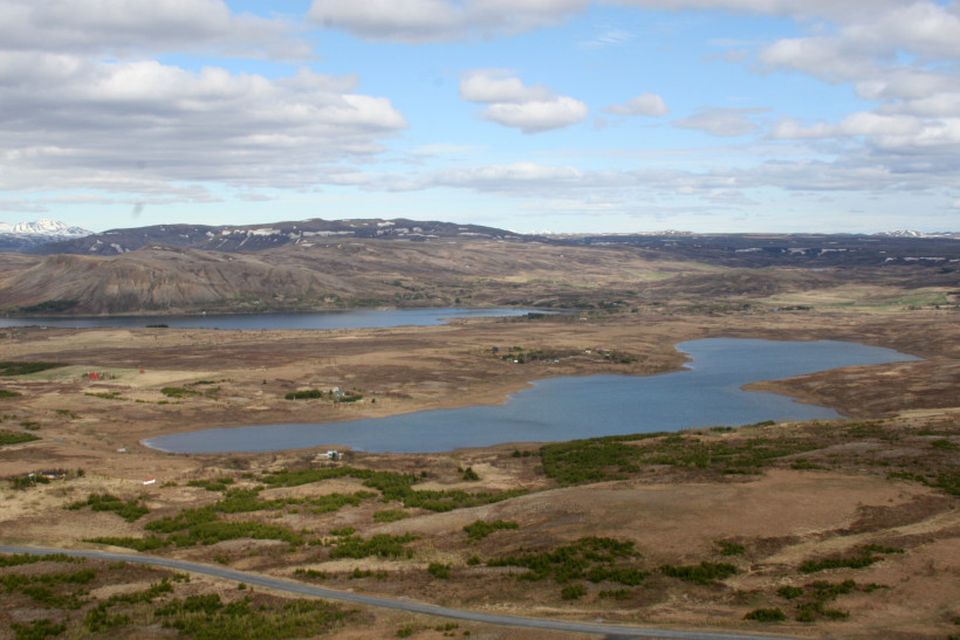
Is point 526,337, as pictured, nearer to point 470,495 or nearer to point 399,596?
point 470,495

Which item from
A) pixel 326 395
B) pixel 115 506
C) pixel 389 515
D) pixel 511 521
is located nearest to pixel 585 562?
pixel 511 521

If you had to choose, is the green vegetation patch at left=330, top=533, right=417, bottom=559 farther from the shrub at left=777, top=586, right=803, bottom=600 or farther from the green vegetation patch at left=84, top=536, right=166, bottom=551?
the shrub at left=777, top=586, right=803, bottom=600

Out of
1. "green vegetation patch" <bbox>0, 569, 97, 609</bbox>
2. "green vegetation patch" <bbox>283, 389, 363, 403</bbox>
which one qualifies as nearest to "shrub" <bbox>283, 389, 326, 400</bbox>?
"green vegetation patch" <bbox>283, 389, 363, 403</bbox>

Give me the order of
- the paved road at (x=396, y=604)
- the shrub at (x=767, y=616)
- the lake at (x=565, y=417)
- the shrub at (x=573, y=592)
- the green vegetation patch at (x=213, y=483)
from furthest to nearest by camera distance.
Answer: the lake at (x=565, y=417)
the green vegetation patch at (x=213, y=483)
the shrub at (x=573, y=592)
the shrub at (x=767, y=616)
the paved road at (x=396, y=604)

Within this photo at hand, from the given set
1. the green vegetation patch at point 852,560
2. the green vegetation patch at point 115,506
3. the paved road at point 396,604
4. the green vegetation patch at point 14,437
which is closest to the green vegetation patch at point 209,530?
the green vegetation patch at point 115,506

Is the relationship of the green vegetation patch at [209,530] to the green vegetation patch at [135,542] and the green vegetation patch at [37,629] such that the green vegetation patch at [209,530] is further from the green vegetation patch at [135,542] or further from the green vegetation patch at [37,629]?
the green vegetation patch at [37,629]

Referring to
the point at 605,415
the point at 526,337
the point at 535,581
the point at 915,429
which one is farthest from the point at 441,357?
the point at 535,581

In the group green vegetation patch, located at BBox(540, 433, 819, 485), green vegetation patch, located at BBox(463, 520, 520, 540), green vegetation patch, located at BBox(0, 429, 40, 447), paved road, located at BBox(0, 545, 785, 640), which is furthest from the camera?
green vegetation patch, located at BBox(0, 429, 40, 447)
